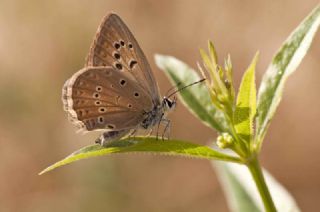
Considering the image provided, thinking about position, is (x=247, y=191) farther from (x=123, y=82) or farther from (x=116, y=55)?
(x=116, y=55)

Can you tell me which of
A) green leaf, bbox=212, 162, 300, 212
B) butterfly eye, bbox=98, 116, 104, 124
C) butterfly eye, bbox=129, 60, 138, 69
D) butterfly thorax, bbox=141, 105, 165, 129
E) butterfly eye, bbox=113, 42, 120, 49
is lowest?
green leaf, bbox=212, 162, 300, 212

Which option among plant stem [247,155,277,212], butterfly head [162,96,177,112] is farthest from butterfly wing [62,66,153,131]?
plant stem [247,155,277,212]

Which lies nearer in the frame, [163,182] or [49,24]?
[163,182]

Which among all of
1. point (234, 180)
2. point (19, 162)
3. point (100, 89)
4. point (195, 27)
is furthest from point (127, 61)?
point (195, 27)

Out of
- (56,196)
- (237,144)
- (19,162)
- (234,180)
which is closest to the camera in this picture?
(237,144)

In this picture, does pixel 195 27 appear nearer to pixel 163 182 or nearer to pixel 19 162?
pixel 163 182

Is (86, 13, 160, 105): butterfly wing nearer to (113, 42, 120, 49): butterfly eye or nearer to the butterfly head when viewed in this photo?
(113, 42, 120, 49): butterfly eye

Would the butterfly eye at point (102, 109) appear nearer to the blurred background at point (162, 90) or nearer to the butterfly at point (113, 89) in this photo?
the butterfly at point (113, 89)
